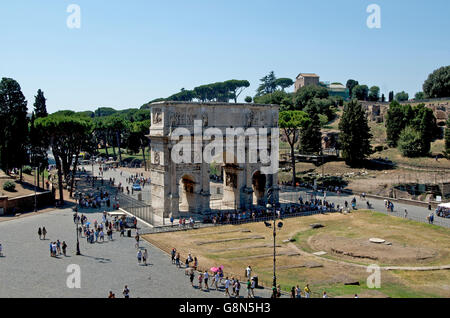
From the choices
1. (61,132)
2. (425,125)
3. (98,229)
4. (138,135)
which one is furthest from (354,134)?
(98,229)

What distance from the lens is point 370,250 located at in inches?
1339

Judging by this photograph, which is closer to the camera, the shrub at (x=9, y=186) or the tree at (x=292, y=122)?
the shrub at (x=9, y=186)

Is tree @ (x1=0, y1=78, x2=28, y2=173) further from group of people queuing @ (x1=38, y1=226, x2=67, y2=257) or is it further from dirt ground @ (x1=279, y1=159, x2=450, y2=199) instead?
dirt ground @ (x1=279, y1=159, x2=450, y2=199)

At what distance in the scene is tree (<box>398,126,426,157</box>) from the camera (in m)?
72.8

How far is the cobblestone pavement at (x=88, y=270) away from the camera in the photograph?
25.1 m

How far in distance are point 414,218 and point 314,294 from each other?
24749mm

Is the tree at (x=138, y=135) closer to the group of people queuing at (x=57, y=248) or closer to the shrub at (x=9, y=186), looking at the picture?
the shrub at (x=9, y=186)

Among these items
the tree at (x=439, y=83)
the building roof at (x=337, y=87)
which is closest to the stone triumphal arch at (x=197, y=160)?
the tree at (x=439, y=83)

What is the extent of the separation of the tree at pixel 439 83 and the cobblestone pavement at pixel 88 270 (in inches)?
3661

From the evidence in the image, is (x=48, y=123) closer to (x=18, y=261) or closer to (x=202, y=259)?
(x=18, y=261)

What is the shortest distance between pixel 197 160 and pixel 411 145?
44.0 metres

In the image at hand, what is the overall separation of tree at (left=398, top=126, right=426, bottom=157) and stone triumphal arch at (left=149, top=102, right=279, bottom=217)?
110 ft

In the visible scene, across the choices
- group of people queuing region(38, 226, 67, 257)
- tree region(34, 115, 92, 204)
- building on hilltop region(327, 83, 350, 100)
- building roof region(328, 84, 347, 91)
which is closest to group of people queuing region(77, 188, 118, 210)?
tree region(34, 115, 92, 204)
